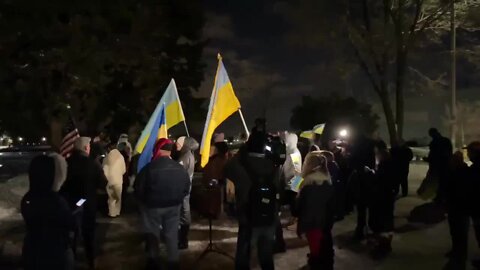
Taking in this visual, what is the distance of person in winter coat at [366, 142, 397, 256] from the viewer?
8672 mm

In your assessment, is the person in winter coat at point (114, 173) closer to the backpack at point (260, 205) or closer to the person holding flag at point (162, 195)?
the person holding flag at point (162, 195)

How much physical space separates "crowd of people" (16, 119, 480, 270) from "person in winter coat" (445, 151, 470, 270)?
1 centimetres

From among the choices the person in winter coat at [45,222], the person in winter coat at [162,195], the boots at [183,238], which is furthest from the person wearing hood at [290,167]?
the person in winter coat at [45,222]

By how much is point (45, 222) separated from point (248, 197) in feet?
7.92

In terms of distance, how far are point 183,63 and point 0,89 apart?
8207 millimetres

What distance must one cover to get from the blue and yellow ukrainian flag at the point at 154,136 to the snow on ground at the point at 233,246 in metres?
1.45

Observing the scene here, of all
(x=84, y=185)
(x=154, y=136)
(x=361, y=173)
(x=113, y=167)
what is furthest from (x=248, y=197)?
(x=113, y=167)

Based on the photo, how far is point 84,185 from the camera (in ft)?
24.0

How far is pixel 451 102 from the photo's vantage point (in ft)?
72.2

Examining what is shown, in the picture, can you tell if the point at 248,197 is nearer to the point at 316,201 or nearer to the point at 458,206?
the point at 316,201

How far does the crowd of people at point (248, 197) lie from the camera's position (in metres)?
4.75

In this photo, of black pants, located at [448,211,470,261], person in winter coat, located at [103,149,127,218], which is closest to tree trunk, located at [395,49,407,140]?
person in winter coat, located at [103,149,127,218]

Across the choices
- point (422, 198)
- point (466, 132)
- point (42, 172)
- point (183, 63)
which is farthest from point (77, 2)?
point (466, 132)

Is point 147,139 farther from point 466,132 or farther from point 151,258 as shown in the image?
point 466,132
